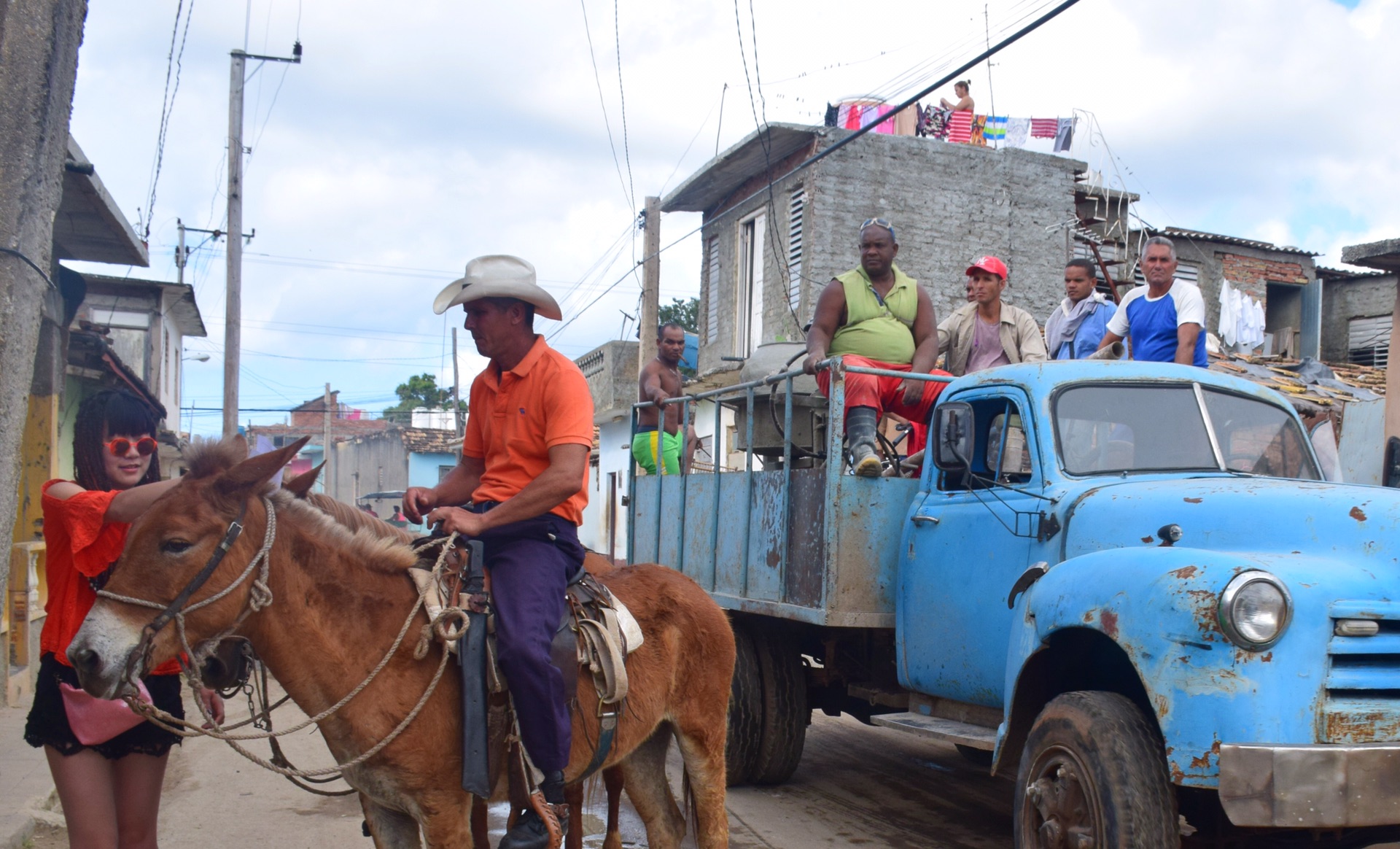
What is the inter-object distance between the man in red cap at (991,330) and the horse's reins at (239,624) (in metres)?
4.50

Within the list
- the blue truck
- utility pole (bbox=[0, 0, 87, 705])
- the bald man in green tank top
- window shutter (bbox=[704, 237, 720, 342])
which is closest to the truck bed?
the blue truck

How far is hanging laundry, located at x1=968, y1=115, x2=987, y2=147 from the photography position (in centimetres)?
1992

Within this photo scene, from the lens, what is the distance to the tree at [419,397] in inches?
2542

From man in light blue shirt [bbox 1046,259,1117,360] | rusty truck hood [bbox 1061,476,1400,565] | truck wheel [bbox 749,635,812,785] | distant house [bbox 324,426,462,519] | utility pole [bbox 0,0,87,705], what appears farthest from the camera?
distant house [bbox 324,426,462,519]

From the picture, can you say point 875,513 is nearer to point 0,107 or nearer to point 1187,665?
point 1187,665

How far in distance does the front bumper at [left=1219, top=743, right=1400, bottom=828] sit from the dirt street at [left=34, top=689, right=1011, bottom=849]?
268 cm

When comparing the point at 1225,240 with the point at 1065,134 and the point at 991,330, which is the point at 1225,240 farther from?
the point at 991,330

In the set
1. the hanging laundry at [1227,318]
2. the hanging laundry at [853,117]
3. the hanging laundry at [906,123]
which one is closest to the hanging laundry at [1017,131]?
the hanging laundry at [906,123]

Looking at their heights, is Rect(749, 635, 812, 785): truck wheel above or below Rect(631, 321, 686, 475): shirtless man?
below

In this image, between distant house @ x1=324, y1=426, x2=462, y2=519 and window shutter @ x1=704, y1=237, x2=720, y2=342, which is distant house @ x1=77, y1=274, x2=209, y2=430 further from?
distant house @ x1=324, y1=426, x2=462, y2=519

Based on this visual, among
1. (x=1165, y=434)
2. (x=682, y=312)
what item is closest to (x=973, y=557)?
(x=1165, y=434)

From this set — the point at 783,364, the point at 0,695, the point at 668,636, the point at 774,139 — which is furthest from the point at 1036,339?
the point at 774,139

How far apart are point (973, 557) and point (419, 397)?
62.5 meters

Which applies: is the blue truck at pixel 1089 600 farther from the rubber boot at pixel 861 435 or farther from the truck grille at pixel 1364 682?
the rubber boot at pixel 861 435
